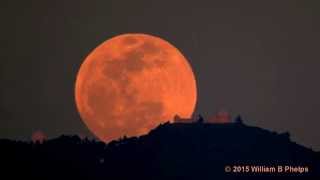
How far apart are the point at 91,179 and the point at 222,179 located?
34294 millimetres

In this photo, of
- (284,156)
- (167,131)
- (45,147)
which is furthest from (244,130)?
(45,147)

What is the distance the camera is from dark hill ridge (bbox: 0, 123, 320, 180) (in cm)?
15262

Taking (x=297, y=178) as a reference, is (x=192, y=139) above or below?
above

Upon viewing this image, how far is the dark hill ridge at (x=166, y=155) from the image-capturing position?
501 ft

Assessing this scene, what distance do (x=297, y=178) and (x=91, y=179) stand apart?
5467cm

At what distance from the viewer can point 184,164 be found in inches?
6063

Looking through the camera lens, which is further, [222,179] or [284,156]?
[284,156]

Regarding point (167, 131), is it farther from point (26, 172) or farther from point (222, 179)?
point (26, 172)

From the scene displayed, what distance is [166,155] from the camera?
157 metres

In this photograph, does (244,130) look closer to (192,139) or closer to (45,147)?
(192,139)

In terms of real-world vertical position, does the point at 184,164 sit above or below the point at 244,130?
below

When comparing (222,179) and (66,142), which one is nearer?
(222,179)

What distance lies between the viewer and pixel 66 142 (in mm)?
158750

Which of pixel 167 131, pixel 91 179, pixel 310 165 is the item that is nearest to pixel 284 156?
pixel 310 165
